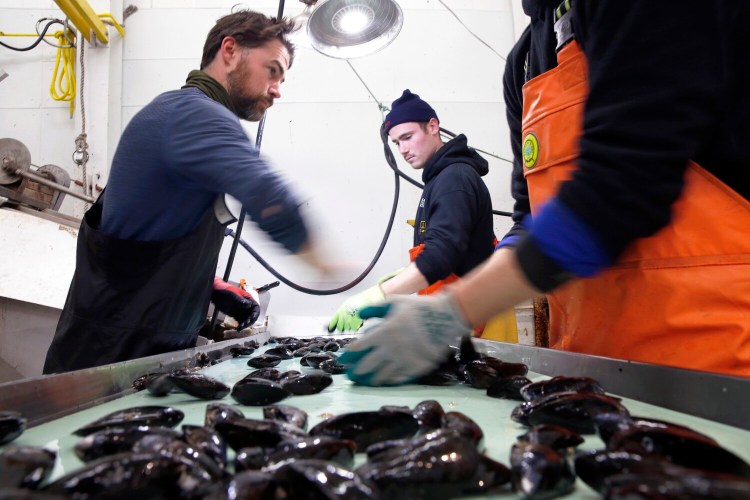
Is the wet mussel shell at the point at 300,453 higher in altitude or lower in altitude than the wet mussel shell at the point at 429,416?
higher

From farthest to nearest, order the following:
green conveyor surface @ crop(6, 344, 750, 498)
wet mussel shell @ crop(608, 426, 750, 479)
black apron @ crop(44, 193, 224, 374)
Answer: black apron @ crop(44, 193, 224, 374)
green conveyor surface @ crop(6, 344, 750, 498)
wet mussel shell @ crop(608, 426, 750, 479)

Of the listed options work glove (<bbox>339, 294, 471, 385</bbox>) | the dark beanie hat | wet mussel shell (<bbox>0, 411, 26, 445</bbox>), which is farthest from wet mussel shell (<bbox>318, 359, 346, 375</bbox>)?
the dark beanie hat

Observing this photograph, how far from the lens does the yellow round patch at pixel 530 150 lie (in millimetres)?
986

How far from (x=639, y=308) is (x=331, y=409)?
0.55m

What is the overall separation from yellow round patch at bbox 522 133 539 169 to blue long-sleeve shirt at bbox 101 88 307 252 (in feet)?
1.80

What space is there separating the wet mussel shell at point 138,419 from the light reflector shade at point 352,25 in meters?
1.80

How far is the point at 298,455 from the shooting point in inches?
16.0

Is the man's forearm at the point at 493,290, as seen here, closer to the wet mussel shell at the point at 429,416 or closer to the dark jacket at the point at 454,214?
the wet mussel shell at the point at 429,416

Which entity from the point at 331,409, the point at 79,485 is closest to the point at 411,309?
the point at 331,409

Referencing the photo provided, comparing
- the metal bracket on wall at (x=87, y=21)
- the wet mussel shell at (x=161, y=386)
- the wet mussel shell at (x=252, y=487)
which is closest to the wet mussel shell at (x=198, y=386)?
the wet mussel shell at (x=161, y=386)

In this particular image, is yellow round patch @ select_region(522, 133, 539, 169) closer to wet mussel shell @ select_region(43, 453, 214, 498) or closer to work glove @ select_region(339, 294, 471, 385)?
work glove @ select_region(339, 294, 471, 385)

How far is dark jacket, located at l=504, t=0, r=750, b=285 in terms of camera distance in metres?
0.59

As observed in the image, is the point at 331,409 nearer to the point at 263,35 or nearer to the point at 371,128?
the point at 263,35

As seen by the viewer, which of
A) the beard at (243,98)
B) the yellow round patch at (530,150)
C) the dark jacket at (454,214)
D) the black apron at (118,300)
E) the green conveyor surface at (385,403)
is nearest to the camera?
the green conveyor surface at (385,403)
